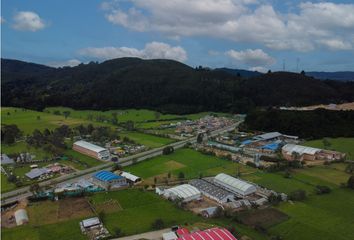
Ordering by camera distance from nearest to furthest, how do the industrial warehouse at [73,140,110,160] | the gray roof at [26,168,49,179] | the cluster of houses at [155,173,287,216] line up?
the cluster of houses at [155,173,287,216], the gray roof at [26,168,49,179], the industrial warehouse at [73,140,110,160]

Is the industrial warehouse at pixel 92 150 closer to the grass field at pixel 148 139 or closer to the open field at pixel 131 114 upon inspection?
the grass field at pixel 148 139

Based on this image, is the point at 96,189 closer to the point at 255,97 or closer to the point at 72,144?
the point at 72,144

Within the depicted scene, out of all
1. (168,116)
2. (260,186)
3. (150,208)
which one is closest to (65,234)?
(150,208)

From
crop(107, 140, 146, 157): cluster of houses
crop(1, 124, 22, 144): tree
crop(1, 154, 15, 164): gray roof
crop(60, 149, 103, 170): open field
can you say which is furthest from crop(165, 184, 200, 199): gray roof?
crop(1, 124, 22, 144): tree

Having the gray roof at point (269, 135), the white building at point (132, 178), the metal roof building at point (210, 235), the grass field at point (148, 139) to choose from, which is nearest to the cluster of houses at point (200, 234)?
the metal roof building at point (210, 235)

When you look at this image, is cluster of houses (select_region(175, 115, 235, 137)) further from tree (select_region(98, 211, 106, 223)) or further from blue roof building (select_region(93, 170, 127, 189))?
tree (select_region(98, 211, 106, 223))

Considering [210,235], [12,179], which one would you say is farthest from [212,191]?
[12,179]
